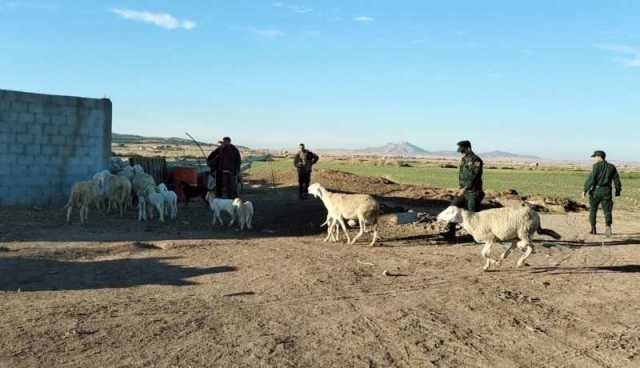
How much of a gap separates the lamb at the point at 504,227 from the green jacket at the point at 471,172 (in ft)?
4.51

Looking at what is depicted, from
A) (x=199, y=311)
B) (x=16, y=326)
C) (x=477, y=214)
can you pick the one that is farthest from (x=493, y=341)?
(x=16, y=326)

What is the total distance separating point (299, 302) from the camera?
7336mm

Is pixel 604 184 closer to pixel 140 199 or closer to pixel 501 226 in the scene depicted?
pixel 501 226

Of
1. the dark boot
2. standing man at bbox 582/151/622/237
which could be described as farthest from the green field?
the dark boot

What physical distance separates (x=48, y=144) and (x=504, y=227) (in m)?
12.3

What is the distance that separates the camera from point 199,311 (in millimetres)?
6719

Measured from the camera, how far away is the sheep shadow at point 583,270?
Answer: 9.57 meters

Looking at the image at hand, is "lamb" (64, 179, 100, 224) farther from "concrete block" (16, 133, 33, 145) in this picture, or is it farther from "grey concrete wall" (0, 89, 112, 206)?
"concrete block" (16, 133, 33, 145)

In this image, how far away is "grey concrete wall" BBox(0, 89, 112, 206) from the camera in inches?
617

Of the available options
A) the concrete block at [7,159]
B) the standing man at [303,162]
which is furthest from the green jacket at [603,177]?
the concrete block at [7,159]

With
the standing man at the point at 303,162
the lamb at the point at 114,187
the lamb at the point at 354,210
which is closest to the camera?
the lamb at the point at 354,210

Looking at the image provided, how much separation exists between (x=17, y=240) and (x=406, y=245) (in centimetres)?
727

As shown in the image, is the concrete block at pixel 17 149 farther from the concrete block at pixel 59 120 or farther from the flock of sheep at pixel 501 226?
the flock of sheep at pixel 501 226

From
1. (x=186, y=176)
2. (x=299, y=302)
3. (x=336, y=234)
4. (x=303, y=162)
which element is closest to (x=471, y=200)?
(x=336, y=234)
